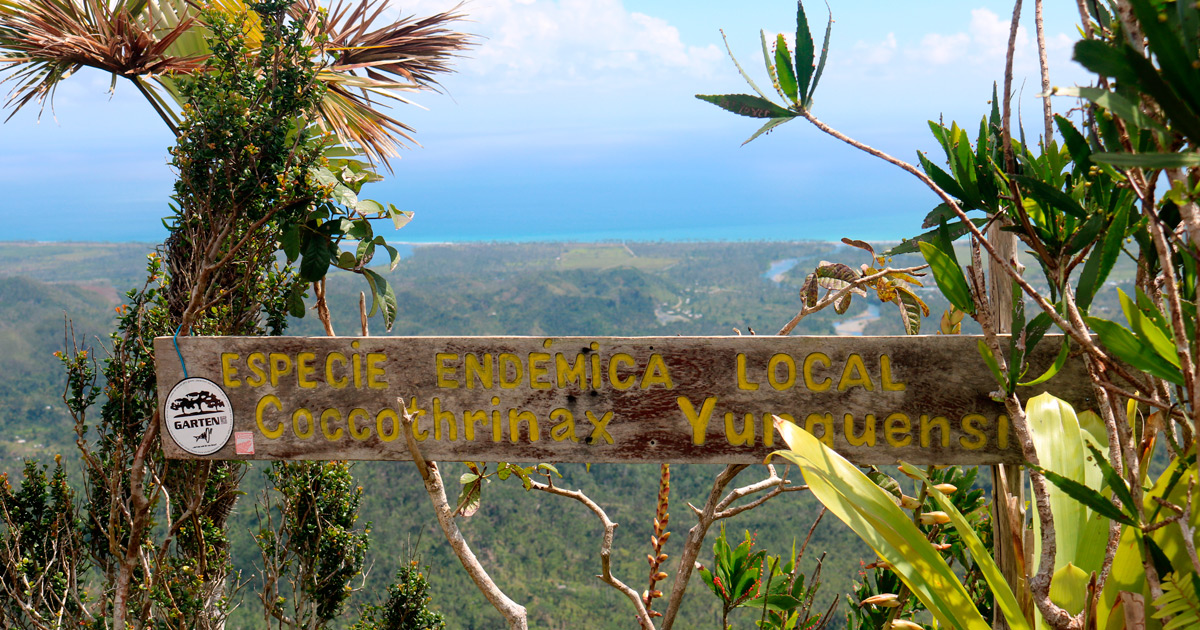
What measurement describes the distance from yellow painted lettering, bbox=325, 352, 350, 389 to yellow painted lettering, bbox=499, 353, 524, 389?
0.31 meters

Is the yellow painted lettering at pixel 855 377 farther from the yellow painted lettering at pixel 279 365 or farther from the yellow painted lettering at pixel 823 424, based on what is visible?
the yellow painted lettering at pixel 279 365

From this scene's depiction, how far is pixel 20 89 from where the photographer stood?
7.19ft

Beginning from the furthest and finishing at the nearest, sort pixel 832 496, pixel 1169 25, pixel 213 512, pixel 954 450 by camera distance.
A: pixel 213 512 < pixel 954 450 < pixel 832 496 < pixel 1169 25

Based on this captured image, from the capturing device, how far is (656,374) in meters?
1.35

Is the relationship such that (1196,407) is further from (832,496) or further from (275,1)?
(275,1)

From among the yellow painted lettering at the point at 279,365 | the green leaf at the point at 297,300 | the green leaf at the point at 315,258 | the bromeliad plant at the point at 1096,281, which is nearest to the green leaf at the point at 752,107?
the bromeliad plant at the point at 1096,281

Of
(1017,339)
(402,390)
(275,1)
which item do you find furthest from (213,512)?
(1017,339)

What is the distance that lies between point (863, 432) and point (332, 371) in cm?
101

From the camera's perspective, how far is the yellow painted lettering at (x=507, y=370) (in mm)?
1385

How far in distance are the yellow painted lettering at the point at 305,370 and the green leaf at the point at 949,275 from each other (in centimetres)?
112

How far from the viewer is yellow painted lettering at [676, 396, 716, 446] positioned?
1.34 metres

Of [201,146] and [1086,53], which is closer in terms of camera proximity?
[1086,53]

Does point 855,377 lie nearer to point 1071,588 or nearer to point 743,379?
point 743,379

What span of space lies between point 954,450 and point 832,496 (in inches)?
17.3
